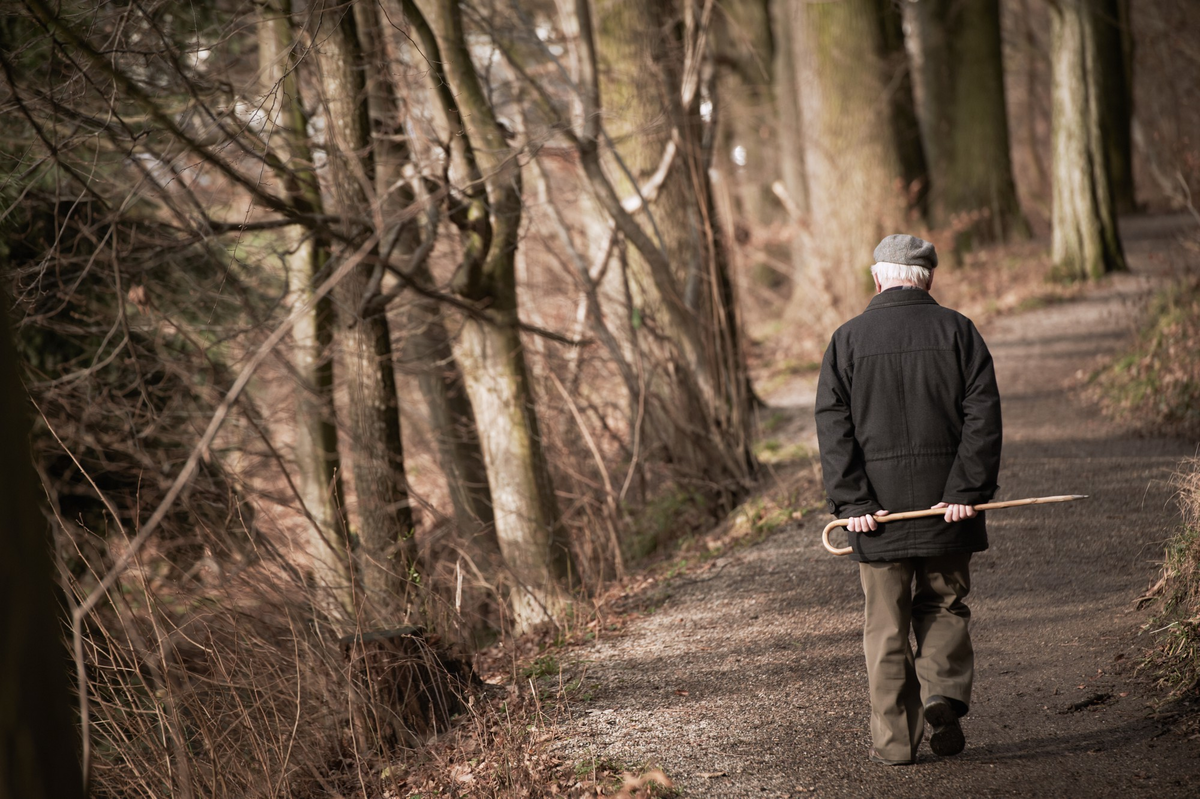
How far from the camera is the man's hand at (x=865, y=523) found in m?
3.56

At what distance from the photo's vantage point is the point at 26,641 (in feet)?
7.41

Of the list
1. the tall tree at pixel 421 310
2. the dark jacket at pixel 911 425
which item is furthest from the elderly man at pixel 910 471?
the tall tree at pixel 421 310

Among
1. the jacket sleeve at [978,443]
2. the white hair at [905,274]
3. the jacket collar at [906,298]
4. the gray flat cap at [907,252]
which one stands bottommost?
the jacket sleeve at [978,443]

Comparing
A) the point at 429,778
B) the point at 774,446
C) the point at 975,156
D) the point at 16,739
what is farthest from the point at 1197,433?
the point at 975,156

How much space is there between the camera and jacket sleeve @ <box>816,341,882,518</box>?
361cm

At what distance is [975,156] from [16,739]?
1758 cm

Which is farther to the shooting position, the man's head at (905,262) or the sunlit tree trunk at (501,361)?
the sunlit tree trunk at (501,361)

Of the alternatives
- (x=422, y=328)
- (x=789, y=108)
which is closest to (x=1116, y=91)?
(x=789, y=108)

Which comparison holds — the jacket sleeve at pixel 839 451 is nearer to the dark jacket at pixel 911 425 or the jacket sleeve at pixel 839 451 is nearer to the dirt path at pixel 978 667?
the dark jacket at pixel 911 425

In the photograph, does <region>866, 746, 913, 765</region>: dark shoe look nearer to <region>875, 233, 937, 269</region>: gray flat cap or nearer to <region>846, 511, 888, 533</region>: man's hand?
<region>846, 511, 888, 533</region>: man's hand

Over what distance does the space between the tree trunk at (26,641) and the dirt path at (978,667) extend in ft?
7.42

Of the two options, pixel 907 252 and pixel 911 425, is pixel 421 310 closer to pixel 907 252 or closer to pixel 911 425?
pixel 907 252

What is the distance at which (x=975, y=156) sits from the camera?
17.1 metres

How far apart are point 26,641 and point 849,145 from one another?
1470cm
